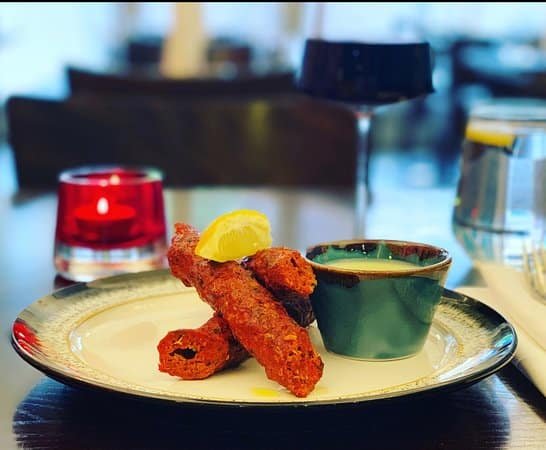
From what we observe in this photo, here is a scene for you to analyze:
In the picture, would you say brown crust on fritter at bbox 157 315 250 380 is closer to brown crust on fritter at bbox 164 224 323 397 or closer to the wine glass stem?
brown crust on fritter at bbox 164 224 323 397

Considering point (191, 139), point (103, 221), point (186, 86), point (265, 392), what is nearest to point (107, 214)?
point (103, 221)

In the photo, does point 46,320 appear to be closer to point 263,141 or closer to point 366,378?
point 366,378

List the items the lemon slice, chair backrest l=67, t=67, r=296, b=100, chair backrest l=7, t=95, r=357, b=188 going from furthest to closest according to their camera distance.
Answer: chair backrest l=67, t=67, r=296, b=100 < chair backrest l=7, t=95, r=357, b=188 < the lemon slice

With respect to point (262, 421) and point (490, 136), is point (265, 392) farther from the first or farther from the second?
point (490, 136)

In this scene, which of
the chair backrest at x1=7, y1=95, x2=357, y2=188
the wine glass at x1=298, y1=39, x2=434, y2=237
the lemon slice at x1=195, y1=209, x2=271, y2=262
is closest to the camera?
the lemon slice at x1=195, y1=209, x2=271, y2=262

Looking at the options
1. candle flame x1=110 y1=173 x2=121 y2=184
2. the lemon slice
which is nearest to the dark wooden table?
the lemon slice

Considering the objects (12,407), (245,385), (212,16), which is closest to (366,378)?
(245,385)

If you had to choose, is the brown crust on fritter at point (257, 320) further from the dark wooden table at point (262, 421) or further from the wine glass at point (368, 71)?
the wine glass at point (368, 71)

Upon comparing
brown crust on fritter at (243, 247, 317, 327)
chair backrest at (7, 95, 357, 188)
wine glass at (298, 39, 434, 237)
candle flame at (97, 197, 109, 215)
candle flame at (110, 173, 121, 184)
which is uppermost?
wine glass at (298, 39, 434, 237)
